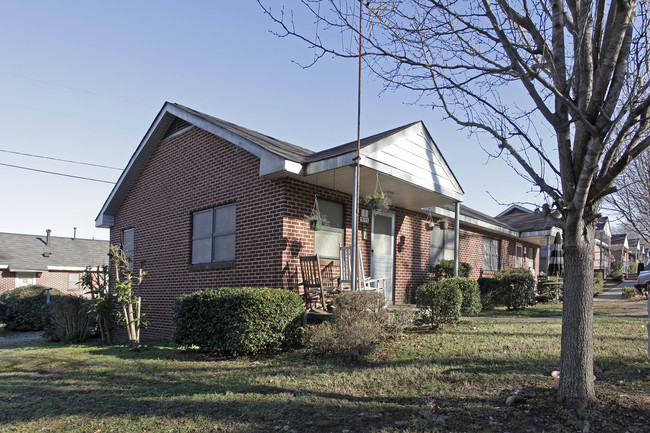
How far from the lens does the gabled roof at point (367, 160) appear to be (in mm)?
7871

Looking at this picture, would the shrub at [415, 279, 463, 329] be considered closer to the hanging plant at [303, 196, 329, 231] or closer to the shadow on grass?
the shadow on grass

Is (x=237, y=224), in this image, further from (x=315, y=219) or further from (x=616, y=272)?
(x=616, y=272)

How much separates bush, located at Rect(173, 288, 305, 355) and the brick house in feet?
4.46

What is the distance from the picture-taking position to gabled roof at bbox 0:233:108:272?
87.8ft

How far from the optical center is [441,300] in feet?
25.2

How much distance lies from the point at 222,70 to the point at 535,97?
7480mm

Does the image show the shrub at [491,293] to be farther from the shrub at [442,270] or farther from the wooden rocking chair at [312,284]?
the wooden rocking chair at [312,284]

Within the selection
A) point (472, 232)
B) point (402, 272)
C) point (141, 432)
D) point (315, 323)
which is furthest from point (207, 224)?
point (472, 232)

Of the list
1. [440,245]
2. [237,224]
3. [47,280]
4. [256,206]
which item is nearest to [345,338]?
[256,206]

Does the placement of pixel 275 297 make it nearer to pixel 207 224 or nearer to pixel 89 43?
pixel 207 224

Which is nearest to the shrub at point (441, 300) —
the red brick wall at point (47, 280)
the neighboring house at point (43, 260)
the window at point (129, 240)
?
the window at point (129, 240)

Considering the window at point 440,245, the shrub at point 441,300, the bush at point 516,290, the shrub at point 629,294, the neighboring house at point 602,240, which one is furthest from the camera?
the neighboring house at point 602,240

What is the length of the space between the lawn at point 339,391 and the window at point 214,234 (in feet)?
9.74

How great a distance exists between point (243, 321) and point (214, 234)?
384 cm
